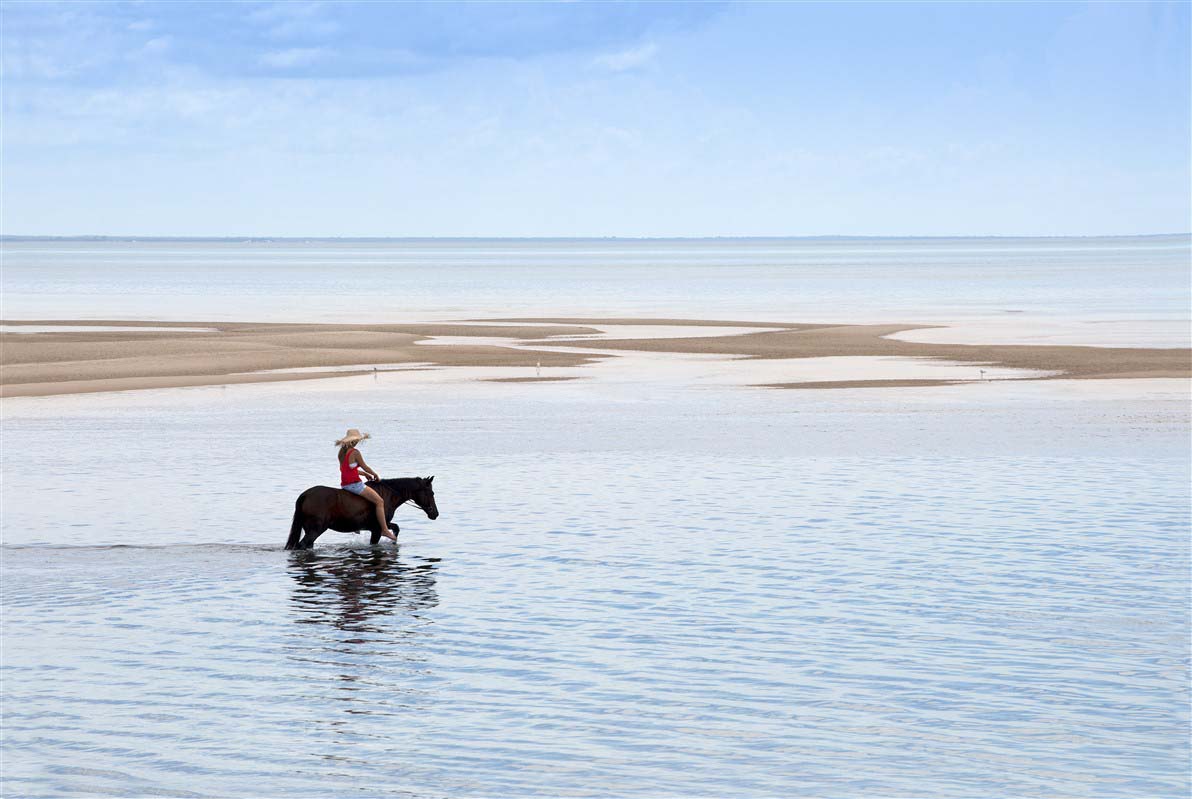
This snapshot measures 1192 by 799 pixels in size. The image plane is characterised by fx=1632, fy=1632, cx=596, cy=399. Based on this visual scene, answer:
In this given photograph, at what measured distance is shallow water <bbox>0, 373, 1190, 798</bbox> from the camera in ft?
39.7

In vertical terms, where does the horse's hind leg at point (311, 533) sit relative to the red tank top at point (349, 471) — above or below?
below

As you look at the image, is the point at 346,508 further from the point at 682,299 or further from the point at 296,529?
the point at 682,299

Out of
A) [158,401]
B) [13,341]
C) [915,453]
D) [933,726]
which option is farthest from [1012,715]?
[13,341]

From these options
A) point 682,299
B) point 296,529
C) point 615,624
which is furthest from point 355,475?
point 682,299

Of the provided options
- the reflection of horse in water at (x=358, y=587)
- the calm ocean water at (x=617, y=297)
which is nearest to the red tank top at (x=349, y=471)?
the reflection of horse in water at (x=358, y=587)

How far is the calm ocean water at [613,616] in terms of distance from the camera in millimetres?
12125

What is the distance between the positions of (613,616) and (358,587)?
3342mm

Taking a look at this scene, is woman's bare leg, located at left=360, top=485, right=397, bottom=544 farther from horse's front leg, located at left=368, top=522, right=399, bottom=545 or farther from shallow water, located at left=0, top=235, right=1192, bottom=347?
shallow water, located at left=0, top=235, right=1192, bottom=347

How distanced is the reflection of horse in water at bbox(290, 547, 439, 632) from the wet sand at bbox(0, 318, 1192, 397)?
2498 cm

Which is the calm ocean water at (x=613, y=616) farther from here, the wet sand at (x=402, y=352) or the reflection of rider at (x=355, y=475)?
the wet sand at (x=402, y=352)

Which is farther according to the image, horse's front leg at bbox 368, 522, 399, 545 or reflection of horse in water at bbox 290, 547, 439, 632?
horse's front leg at bbox 368, 522, 399, 545

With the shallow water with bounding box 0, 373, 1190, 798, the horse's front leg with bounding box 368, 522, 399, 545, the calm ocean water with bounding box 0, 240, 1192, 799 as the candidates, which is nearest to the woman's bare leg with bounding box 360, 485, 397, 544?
the horse's front leg with bounding box 368, 522, 399, 545

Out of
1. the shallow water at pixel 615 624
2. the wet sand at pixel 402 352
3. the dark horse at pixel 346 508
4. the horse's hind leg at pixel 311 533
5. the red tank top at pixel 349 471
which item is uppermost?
the wet sand at pixel 402 352

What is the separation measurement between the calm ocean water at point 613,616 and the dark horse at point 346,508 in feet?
1.10
